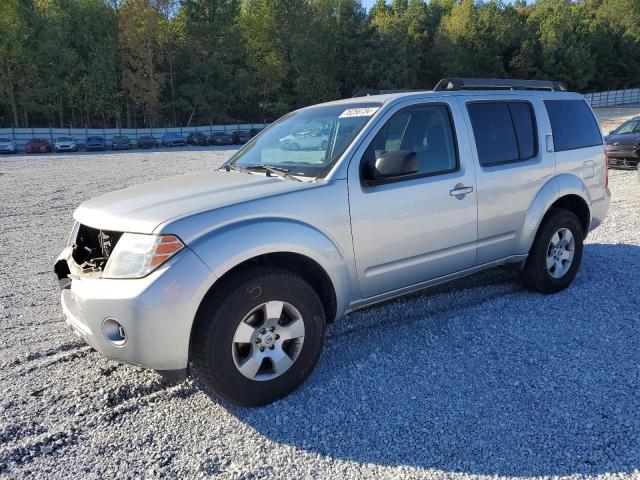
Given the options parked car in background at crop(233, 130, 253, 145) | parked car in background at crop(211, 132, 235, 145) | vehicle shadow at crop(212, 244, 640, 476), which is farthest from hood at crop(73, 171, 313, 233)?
parked car in background at crop(233, 130, 253, 145)

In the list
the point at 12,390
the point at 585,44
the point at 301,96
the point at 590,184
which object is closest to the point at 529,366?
the point at 590,184

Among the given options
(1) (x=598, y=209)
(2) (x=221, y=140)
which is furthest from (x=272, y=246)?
(2) (x=221, y=140)

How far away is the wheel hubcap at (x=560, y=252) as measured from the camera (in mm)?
4898

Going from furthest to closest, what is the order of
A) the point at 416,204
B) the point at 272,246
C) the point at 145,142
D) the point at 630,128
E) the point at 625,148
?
the point at 145,142 < the point at 630,128 < the point at 625,148 < the point at 416,204 < the point at 272,246

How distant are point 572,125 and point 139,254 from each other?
434 centimetres

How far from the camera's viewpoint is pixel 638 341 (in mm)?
3988

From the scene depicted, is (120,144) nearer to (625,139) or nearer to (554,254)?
(625,139)

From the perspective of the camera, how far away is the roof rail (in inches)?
173

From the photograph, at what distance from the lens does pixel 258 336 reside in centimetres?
314

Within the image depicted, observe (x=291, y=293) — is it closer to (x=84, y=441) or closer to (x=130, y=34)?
(x=84, y=441)

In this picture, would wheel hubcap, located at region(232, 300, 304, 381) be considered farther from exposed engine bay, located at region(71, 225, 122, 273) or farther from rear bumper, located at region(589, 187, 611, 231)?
rear bumper, located at region(589, 187, 611, 231)

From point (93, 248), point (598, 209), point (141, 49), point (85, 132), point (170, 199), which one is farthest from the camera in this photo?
point (141, 49)

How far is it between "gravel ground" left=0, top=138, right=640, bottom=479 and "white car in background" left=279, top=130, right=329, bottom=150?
155 cm

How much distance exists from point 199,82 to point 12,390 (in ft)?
202
